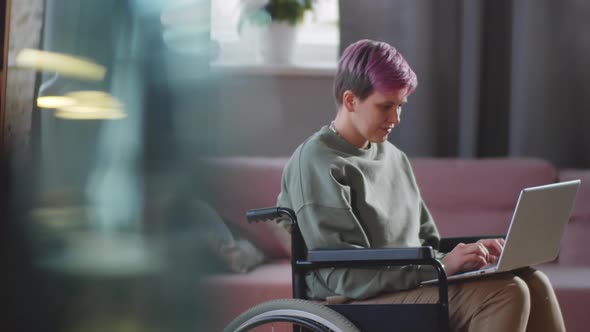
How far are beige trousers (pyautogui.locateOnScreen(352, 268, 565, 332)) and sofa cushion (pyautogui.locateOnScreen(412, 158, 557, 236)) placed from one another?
2.84ft

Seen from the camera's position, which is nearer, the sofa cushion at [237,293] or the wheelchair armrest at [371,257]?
Answer: the wheelchair armrest at [371,257]

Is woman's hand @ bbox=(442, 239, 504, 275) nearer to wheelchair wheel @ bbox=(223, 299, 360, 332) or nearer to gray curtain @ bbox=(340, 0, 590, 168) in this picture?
wheelchair wheel @ bbox=(223, 299, 360, 332)

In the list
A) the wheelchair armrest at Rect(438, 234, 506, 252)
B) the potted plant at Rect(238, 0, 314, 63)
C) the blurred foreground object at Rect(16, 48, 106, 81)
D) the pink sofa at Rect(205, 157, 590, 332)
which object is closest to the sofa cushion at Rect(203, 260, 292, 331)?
the pink sofa at Rect(205, 157, 590, 332)

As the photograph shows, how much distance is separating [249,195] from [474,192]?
63cm

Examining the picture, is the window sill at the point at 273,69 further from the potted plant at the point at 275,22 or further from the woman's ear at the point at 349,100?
the woman's ear at the point at 349,100

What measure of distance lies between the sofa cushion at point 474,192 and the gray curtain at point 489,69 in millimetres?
197

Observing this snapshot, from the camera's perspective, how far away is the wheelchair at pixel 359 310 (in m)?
1.26

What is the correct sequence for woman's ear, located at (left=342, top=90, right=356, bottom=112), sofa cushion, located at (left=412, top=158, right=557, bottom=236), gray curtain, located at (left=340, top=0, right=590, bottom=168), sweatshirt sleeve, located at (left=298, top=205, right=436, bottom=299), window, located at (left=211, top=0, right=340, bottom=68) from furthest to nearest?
window, located at (left=211, top=0, right=340, bottom=68) → gray curtain, located at (left=340, top=0, right=590, bottom=168) → sofa cushion, located at (left=412, top=158, right=557, bottom=236) → woman's ear, located at (left=342, top=90, right=356, bottom=112) → sweatshirt sleeve, located at (left=298, top=205, right=436, bottom=299)

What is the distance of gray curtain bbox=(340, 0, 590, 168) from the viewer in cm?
Result: 248

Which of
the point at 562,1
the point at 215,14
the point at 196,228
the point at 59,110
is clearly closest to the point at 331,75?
the point at 215,14

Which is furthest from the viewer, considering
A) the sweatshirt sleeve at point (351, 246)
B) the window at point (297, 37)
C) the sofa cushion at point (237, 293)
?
the window at point (297, 37)

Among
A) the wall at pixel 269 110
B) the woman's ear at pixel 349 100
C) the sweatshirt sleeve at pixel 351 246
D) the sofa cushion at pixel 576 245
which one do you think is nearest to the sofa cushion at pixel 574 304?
the sofa cushion at pixel 576 245

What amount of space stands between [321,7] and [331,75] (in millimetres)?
260

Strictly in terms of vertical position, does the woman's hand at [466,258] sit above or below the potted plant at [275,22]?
below
